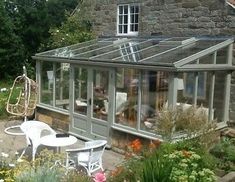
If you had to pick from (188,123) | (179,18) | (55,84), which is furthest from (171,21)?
(188,123)

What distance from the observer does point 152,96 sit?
29.1 ft

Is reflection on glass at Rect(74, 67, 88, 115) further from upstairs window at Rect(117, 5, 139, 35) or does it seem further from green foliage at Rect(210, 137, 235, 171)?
green foliage at Rect(210, 137, 235, 171)

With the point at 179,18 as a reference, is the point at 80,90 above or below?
below

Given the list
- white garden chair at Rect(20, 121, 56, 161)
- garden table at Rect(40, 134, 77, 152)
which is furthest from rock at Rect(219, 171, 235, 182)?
white garden chair at Rect(20, 121, 56, 161)

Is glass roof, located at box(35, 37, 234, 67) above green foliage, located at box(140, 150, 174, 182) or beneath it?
above

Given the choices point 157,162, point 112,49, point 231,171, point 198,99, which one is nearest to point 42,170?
point 157,162

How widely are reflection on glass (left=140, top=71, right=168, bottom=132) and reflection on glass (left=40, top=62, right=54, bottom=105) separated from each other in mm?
4319

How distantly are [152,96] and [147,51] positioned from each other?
1.72 m

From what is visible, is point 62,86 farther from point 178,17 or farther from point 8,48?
point 8,48

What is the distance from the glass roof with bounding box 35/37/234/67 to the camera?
8.79m

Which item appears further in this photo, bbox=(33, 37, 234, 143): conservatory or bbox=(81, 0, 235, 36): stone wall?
bbox=(81, 0, 235, 36): stone wall

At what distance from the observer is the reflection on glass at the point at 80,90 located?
35.5ft

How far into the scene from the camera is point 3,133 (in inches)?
452

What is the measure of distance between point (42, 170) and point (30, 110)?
712 centimetres
